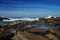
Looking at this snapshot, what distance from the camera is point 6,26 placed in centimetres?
200

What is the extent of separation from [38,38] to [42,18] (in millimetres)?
1704

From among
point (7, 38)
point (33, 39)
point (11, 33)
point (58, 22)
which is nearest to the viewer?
point (33, 39)

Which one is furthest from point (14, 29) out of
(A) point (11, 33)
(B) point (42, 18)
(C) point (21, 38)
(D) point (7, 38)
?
(B) point (42, 18)

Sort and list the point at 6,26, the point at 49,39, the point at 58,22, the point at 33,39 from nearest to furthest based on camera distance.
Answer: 1. the point at 33,39
2. the point at 49,39
3. the point at 6,26
4. the point at 58,22

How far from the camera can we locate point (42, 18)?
123 inches

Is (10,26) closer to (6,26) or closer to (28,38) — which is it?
(6,26)

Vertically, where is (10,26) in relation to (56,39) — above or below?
above

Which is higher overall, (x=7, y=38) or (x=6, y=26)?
(x=6, y=26)

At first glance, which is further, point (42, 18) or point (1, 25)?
point (42, 18)

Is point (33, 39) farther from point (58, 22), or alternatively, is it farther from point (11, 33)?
point (58, 22)

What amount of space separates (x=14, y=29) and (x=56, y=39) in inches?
31.7

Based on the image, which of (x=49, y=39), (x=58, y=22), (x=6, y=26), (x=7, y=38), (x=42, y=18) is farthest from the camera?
(x=42, y=18)

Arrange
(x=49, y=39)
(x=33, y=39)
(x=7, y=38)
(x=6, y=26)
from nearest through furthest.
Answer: (x=33, y=39) → (x=49, y=39) → (x=7, y=38) → (x=6, y=26)

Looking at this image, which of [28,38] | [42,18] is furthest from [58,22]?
[28,38]
